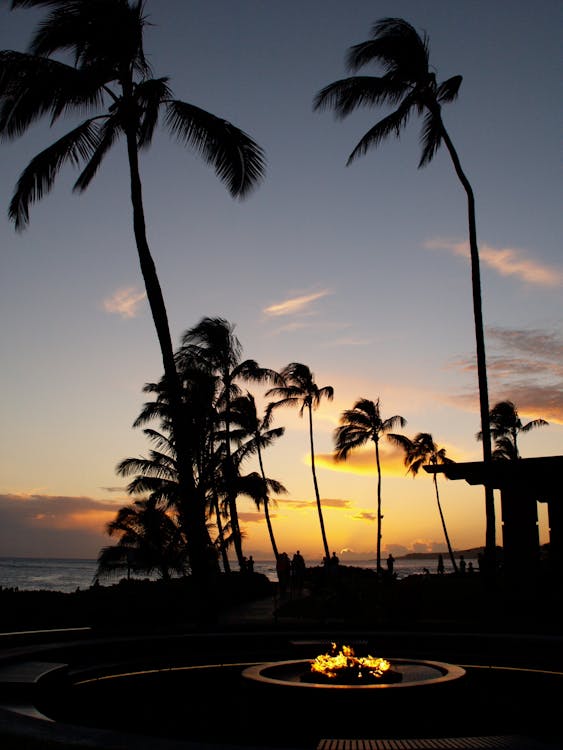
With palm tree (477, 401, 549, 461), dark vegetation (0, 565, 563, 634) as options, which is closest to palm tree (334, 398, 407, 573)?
palm tree (477, 401, 549, 461)

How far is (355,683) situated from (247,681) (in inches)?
49.2

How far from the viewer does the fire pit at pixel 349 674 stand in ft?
27.3

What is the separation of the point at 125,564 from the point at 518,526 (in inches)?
1045

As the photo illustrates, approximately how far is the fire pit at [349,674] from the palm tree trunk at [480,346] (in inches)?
360

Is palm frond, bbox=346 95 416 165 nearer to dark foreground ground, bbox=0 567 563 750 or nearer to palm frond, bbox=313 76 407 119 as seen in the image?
palm frond, bbox=313 76 407 119

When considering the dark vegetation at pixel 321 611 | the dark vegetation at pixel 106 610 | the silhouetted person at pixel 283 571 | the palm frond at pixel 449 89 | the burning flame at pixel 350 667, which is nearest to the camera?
the burning flame at pixel 350 667

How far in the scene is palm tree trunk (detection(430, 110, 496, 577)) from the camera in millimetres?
19016

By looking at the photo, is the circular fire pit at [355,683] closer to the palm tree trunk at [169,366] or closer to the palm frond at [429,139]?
the palm tree trunk at [169,366]

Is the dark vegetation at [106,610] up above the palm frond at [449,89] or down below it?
below

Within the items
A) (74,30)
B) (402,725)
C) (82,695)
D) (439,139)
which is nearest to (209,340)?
(439,139)

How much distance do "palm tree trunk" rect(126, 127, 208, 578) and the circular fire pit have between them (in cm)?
611

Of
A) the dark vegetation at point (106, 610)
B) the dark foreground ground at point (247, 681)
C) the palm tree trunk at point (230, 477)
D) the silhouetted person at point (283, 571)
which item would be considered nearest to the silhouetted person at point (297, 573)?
the silhouetted person at point (283, 571)

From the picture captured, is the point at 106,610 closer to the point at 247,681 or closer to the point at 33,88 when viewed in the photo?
the point at 247,681

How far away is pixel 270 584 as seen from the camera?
38281 millimetres
